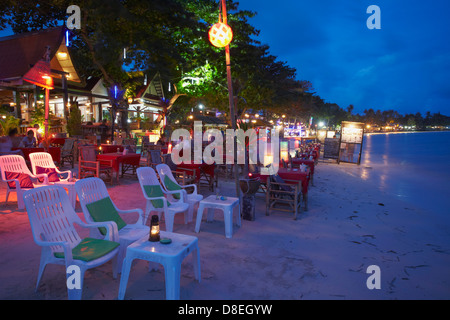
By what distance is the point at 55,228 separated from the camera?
2.97m

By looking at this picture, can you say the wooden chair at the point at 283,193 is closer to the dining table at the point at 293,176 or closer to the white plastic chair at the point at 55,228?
the dining table at the point at 293,176

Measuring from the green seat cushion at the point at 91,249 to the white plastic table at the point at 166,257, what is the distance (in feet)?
0.99

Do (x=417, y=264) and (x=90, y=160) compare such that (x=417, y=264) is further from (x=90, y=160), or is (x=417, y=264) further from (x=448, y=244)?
(x=90, y=160)

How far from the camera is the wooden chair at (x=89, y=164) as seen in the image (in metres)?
7.41

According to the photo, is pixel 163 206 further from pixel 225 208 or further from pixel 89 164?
pixel 89 164

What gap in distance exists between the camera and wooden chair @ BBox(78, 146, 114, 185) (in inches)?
292

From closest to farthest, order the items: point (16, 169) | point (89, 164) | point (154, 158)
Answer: point (16, 169) → point (89, 164) → point (154, 158)

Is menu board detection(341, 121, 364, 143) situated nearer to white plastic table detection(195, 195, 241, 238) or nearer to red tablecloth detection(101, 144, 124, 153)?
red tablecloth detection(101, 144, 124, 153)

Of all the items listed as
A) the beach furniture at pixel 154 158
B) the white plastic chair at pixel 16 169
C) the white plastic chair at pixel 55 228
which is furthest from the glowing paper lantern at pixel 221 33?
the white plastic chair at pixel 16 169

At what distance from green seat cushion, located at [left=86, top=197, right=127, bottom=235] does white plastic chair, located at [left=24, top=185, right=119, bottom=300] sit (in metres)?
0.25

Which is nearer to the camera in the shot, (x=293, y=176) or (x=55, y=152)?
(x=293, y=176)

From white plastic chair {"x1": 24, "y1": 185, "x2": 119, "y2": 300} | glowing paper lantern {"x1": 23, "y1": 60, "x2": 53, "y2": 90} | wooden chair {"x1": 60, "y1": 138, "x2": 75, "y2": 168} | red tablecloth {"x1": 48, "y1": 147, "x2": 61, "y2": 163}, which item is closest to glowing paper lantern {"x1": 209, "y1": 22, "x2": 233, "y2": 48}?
white plastic chair {"x1": 24, "y1": 185, "x2": 119, "y2": 300}

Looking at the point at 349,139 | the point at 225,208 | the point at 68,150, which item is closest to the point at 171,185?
the point at 225,208

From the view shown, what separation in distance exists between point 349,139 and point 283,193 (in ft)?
41.0
